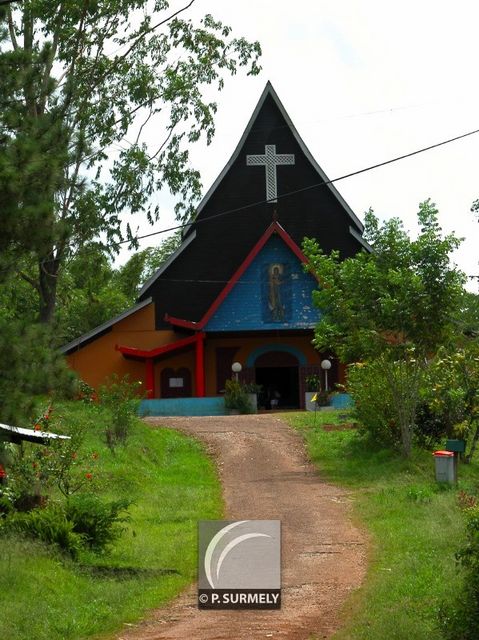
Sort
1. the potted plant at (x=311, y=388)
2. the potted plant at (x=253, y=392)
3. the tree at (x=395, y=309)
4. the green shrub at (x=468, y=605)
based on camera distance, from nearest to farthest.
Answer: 1. the green shrub at (x=468, y=605)
2. the tree at (x=395, y=309)
3. the potted plant at (x=253, y=392)
4. the potted plant at (x=311, y=388)

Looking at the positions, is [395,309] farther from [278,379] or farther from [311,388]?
[278,379]

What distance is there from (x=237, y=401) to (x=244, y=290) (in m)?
4.01

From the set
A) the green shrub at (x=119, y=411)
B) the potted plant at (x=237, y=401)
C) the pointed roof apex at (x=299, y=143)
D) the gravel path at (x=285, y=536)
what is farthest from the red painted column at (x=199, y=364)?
the green shrub at (x=119, y=411)

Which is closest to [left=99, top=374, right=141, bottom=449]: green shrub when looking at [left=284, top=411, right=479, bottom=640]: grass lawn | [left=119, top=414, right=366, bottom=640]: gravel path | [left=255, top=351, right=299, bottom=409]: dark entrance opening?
[left=119, top=414, right=366, bottom=640]: gravel path

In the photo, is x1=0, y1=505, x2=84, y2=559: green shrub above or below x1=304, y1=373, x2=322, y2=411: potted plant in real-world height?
below

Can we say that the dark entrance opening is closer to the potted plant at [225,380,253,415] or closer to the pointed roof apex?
the potted plant at [225,380,253,415]

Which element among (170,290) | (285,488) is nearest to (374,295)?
(285,488)

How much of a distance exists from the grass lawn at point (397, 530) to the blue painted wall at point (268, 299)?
10.6 m

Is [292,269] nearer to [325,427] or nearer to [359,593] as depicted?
[325,427]

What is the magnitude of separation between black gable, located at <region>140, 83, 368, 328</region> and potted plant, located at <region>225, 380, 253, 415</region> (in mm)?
4521

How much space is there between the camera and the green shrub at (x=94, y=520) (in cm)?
1494

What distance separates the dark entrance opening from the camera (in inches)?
1551

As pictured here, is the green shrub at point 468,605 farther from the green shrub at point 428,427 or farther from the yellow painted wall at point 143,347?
the yellow painted wall at point 143,347

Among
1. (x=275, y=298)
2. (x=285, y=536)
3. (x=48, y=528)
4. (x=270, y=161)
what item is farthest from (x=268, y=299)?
(x=48, y=528)
